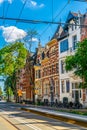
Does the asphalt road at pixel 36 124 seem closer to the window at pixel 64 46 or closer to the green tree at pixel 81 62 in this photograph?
the green tree at pixel 81 62

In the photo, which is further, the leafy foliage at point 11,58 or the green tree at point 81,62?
the leafy foliage at point 11,58

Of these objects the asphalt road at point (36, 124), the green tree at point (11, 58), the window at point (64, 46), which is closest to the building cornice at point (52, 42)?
the window at point (64, 46)

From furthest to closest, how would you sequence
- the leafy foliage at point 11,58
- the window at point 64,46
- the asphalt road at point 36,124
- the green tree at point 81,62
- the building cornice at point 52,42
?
1. the leafy foliage at point 11,58
2. the building cornice at point 52,42
3. the window at point 64,46
4. the green tree at point 81,62
5. the asphalt road at point 36,124

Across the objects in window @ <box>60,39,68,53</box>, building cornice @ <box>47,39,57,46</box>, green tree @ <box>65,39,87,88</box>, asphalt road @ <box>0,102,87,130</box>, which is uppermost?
building cornice @ <box>47,39,57,46</box>

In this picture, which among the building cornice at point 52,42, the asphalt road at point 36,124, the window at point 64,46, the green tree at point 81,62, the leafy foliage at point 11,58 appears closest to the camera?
the asphalt road at point 36,124

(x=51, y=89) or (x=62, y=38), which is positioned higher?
(x=62, y=38)

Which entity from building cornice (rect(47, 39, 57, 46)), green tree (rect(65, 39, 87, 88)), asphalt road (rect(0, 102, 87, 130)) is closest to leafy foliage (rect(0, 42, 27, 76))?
building cornice (rect(47, 39, 57, 46))

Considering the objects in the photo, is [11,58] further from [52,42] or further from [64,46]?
[64,46]

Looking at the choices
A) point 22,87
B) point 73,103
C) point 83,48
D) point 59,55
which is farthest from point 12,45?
point 83,48

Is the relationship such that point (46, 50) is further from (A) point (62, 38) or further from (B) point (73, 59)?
(B) point (73, 59)

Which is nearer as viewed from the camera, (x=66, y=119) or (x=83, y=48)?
(x=66, y=119)

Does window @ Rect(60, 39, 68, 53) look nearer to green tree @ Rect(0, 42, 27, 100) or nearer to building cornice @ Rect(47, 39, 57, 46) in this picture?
building cornice @ Rect(47, 39, 57, 46)

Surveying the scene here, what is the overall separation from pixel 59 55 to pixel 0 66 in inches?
1151

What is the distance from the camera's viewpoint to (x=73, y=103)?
50.7 m
